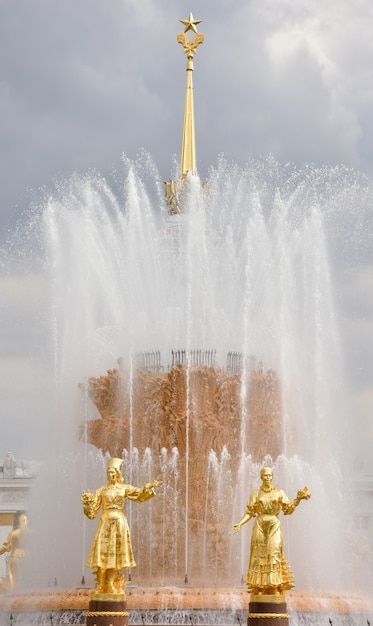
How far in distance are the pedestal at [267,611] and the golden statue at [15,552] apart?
6.83 metres

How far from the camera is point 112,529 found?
51.9ft

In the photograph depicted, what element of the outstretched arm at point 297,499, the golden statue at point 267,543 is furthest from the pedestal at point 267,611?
the outstretched arm at point 297,499

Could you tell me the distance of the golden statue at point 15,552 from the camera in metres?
21.3

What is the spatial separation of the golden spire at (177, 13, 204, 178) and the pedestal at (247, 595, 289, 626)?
14.2m

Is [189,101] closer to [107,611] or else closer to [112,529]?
[112,529]

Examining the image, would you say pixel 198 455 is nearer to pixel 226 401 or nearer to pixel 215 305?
pixel 226 401

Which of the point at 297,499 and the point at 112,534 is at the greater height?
the point at 297,499

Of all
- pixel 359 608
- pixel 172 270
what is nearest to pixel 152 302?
pixel 172 270

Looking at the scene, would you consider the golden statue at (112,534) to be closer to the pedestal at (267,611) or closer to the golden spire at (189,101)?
the pedestal at (267,611)

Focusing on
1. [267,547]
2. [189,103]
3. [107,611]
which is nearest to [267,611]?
[267,547]

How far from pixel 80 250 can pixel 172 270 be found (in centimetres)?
195

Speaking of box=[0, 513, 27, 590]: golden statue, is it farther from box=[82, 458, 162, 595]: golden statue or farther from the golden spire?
the golden spire

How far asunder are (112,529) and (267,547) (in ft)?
7.77

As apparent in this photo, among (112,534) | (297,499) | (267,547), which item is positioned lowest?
(267,547)
